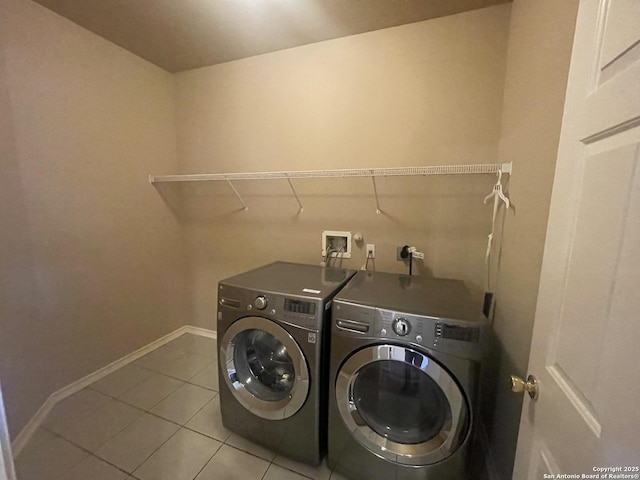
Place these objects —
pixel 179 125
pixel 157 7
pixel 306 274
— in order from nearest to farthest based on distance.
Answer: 1. pixel 157 7
2. pixel 306 274
3. pixel 179 125

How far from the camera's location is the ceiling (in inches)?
60.8

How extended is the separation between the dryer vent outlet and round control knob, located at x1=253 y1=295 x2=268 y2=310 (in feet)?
2.79

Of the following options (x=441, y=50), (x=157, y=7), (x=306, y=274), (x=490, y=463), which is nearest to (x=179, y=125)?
(x=157, y=7)

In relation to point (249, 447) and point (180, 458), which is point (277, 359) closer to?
point (249, 447)

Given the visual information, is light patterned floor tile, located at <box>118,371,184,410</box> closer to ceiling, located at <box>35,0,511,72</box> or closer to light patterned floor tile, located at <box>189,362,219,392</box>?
light patterned floor tile, located at <box>189,362,219,392</box>

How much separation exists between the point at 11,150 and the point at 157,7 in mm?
1173


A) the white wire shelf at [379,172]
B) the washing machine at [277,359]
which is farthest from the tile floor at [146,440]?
the white wire shelf at [379,172]

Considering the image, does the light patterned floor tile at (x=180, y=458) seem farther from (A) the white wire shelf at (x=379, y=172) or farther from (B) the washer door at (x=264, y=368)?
(A) the white wire shelf at (x=379, y=172)

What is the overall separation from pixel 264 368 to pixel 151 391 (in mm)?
1038

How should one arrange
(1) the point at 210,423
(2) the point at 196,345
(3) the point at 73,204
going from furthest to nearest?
(2) the point at 196,345
(3) the point at 73,204
(1) the point at 210,423

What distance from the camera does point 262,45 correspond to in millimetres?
1977

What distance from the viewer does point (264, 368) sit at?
153 centimetres

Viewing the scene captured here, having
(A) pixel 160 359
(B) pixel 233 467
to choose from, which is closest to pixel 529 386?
(B) pixel 233 467

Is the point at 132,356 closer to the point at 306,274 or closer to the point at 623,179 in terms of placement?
the point at 306,274
